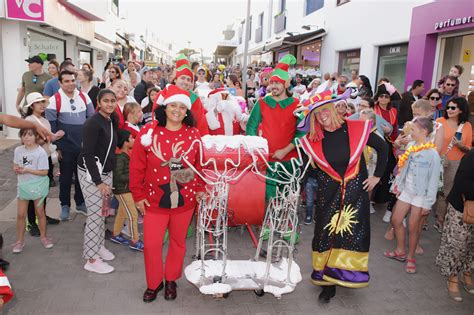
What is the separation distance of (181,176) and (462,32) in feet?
26.1

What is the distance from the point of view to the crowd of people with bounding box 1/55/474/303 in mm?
3264

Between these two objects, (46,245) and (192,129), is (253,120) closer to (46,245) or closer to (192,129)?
(192,129)

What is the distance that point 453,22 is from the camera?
27.0 feet

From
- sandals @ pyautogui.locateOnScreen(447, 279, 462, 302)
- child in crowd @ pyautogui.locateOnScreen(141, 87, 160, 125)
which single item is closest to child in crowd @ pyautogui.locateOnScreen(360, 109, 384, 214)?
sandals @ pyautogui.locateOnScreen(447, 279, 462, 302)

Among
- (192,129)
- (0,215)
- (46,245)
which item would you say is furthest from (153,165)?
(0,215)

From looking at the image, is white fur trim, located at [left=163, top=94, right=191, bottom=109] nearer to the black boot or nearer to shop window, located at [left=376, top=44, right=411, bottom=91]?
the black boot

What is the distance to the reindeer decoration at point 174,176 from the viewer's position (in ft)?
10.4

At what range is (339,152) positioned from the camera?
135 inches

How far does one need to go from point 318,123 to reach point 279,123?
3.81ft

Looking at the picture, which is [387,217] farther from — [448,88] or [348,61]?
[348,61]

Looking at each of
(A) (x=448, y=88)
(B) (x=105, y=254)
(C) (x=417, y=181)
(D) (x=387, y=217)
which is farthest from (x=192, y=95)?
(A) (x=448, y=88)

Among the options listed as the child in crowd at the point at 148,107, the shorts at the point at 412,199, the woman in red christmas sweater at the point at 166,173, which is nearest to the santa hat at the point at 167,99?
the woman in red christmas sweater at the point at 166,173

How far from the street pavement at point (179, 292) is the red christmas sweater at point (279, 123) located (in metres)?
1.31

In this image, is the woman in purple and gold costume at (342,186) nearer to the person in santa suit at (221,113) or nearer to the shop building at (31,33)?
the person in santa suit at (221,113)
